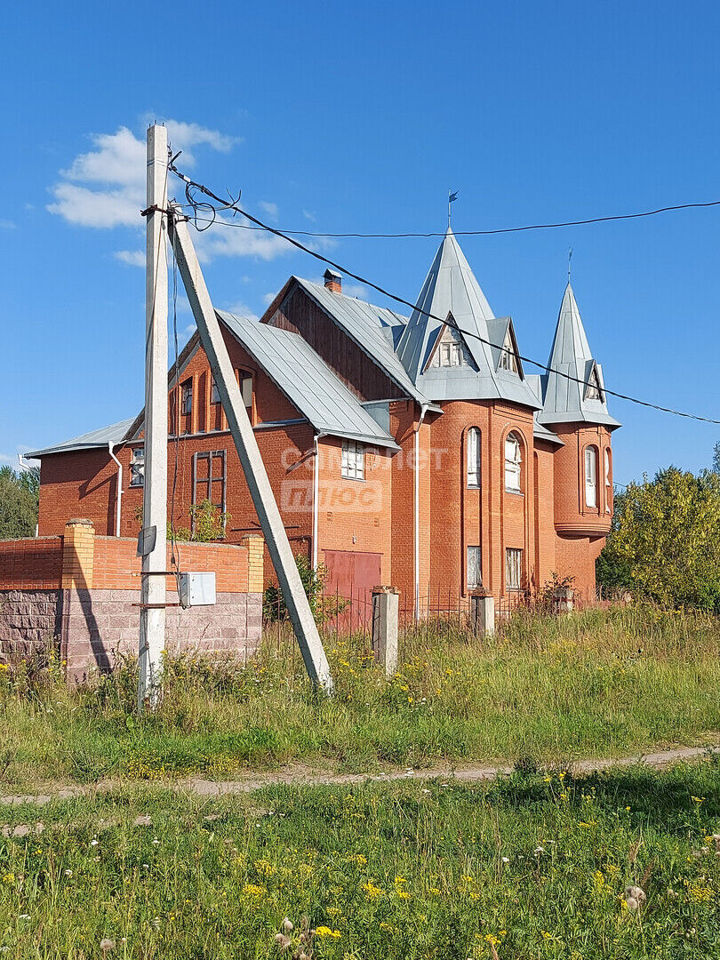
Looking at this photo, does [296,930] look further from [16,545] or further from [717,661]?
[717,661]

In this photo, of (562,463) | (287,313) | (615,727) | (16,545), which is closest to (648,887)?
(615,727)

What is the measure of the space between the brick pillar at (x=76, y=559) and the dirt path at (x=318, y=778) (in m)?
4.75

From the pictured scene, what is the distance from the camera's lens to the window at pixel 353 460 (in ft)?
80.5

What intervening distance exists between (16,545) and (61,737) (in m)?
4.63

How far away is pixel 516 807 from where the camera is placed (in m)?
6.82

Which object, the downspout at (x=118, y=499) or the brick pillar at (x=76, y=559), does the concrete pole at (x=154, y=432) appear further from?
the downspout at (x=118, y=499)

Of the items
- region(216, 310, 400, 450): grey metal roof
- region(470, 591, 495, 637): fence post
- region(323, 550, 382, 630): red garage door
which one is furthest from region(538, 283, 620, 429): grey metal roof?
region(470, 591, 495, 637): fence post

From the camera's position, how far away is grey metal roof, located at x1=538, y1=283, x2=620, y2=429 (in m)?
32.6

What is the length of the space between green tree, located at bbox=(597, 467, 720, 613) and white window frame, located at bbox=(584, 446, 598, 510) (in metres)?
1.00

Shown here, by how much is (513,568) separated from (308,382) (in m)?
8.44

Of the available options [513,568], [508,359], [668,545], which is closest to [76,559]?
[513,568]

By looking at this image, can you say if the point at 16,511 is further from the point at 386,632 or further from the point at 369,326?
the point at 386,632

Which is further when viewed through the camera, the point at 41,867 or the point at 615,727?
the point at 615,727

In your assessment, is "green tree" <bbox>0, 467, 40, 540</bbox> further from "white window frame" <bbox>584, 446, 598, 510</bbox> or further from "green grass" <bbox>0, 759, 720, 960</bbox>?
"green grass" <bbox>0, 759, 720, 960</bbox>
